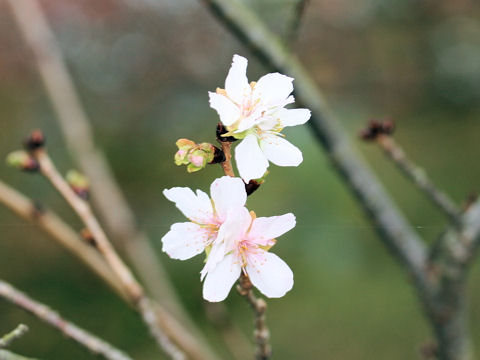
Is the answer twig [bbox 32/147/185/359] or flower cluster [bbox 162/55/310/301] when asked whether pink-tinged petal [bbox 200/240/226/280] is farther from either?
twig [bbox 32/147/185/359]

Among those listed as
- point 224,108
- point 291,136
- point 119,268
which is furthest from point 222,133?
point 291,136

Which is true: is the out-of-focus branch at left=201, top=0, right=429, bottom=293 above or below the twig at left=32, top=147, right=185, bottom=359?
above

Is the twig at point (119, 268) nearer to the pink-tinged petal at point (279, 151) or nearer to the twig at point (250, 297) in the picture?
the twig at point (250, 297)

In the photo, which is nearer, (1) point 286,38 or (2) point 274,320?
(1) point 286,38

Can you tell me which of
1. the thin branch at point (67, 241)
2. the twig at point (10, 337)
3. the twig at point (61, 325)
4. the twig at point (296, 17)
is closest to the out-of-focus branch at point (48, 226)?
the thin branch at point (67, 241)

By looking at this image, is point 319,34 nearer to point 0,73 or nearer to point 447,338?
point 0,73

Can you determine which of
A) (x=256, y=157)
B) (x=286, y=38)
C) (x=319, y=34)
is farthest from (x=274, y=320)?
(x=319, y=34)

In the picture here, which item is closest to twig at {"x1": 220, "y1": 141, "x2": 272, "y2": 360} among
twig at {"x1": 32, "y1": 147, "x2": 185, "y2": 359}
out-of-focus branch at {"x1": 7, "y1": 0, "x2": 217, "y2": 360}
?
twig at {"x1": 32, "y1": 147, "x2": 185, "y2": 359}
